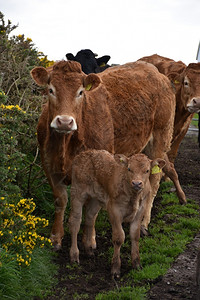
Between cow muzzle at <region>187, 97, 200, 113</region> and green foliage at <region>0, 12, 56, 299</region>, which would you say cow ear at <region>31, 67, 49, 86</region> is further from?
cow muzzle at <region>187, 97, 200, 113</region>

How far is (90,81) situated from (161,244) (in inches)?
100

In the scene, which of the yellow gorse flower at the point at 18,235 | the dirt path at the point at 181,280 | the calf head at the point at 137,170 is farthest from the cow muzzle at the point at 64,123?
the dirt path at the point at 181,280

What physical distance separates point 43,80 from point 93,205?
1.81m

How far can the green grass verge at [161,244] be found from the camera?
514 cm

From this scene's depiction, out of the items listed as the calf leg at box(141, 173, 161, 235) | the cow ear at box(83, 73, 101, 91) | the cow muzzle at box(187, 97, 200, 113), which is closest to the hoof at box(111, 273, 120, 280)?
the calf leg at box(141, 173, 161, 235)

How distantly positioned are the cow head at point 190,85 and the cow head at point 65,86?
11.3 ft

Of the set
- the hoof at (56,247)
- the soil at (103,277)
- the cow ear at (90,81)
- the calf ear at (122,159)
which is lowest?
the hoof at (56,247)

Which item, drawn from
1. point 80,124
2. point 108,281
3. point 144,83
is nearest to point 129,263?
point 108,281

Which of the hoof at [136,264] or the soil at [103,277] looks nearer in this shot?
the soil at [103,277]

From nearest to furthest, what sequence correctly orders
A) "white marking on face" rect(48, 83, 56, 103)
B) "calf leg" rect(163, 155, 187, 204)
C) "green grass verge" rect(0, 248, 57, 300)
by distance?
1. "green grass verge" rect(0, 248, 57, 300)
2. "white marking on face" rect(48, 83, 56, 103)
3. "calf leg" rect(163, 155, 187, 204)

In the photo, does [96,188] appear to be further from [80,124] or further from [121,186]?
[80,124]

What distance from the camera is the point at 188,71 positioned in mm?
9562

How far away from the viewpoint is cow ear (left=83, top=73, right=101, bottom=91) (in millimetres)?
6004

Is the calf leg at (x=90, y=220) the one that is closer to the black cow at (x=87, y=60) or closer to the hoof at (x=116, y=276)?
the hoof at (x=116, y=276)
